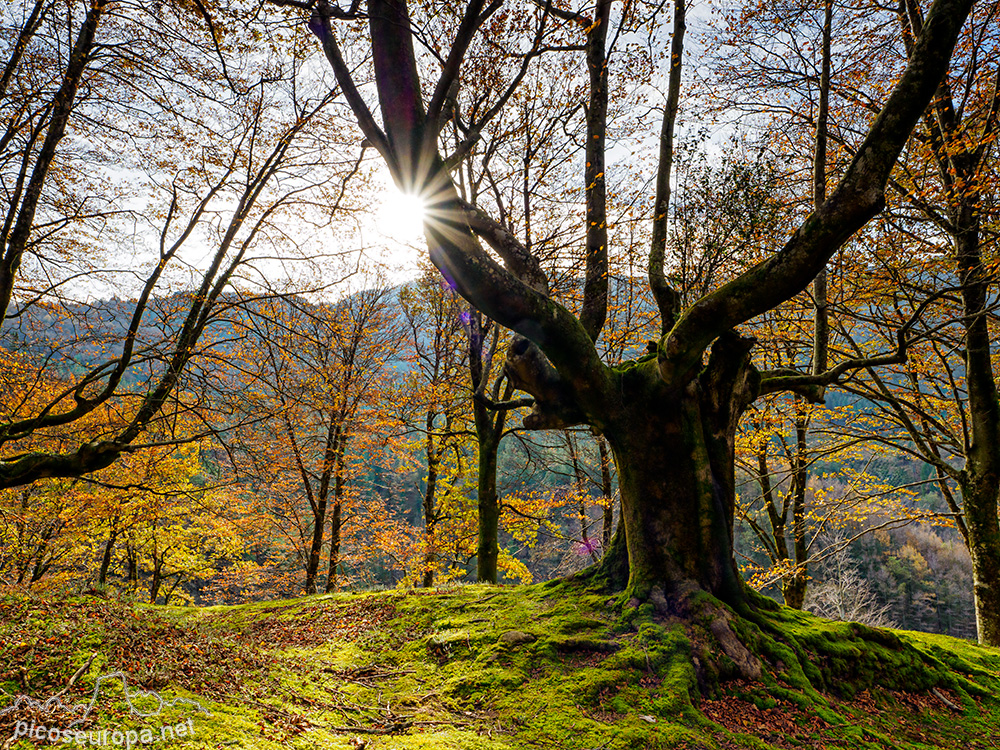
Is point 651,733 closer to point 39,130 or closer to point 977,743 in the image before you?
point 977,743

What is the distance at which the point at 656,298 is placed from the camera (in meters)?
5.58

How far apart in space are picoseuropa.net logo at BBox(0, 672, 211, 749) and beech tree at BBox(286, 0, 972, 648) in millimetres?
3463

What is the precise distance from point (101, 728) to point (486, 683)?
2.60 meters

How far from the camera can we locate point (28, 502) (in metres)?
12.0

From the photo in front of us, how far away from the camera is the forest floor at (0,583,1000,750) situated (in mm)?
2072

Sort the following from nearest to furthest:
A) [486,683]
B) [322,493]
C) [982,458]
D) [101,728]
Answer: [101,728], [486,683], [982,458], [322,493]

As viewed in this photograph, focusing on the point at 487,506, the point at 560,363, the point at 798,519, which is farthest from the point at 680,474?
the point at 798,519

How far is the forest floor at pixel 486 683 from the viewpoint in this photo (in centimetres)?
207

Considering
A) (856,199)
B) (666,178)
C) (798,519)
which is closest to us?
(856,199)

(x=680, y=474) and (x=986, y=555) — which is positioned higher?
(x=680, y=474)

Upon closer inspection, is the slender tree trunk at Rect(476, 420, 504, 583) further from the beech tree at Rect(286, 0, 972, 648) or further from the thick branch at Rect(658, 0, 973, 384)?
the thick branch at Rect(658, 0, 973, 384)

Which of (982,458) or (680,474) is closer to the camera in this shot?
(680,474)

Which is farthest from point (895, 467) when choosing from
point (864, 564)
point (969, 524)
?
point (969, 524)

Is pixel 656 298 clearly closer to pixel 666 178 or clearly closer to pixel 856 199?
pixel 666 178
